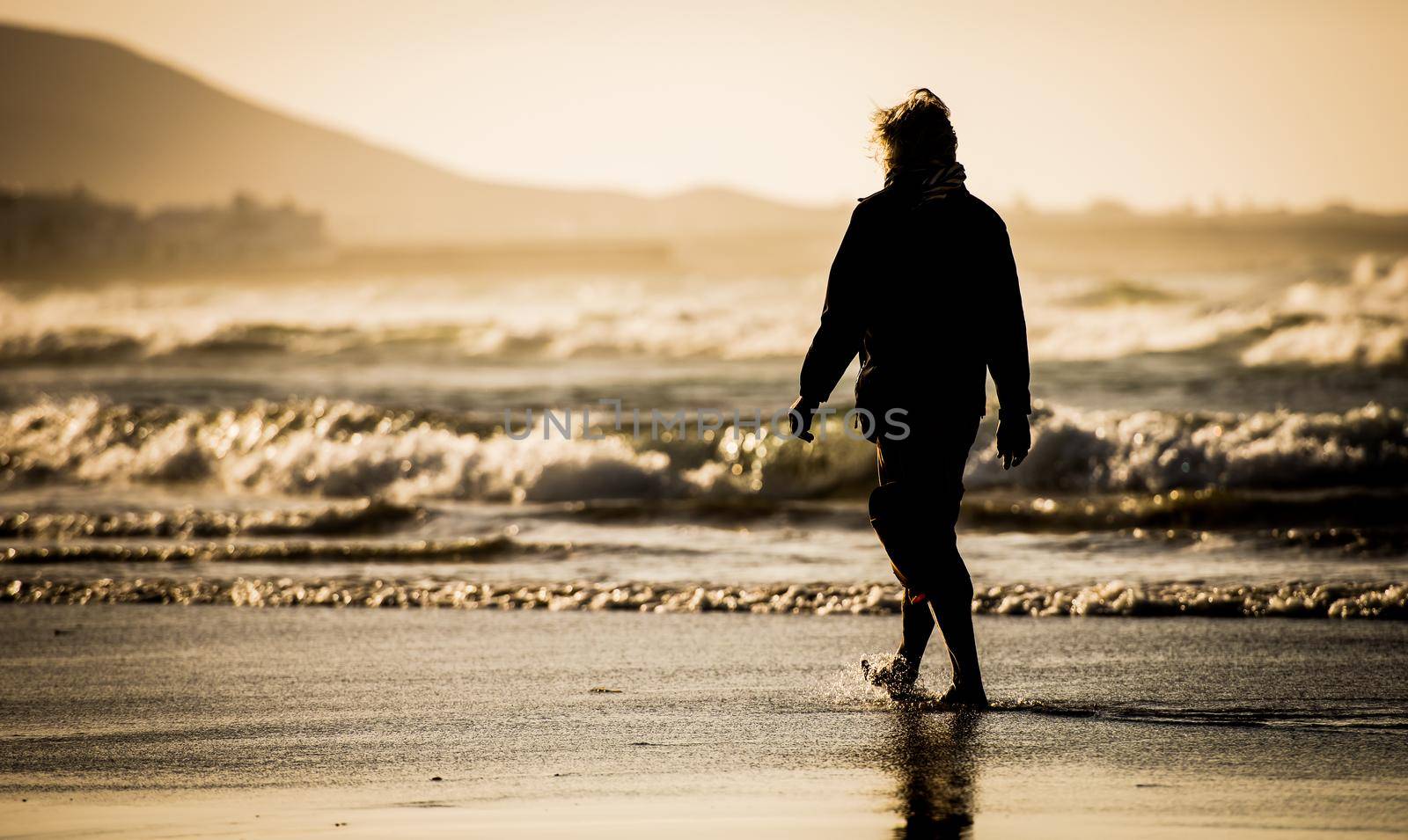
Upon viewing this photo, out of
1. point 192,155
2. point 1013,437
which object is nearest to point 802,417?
point 1013,437

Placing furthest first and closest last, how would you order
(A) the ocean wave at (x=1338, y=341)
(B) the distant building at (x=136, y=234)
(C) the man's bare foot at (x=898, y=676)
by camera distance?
(B) the distant building at (x=136, y=234)
(A) the ocean wave at (x=1338, y=341)
(C) the man's bare foot at (x=898, y=676)

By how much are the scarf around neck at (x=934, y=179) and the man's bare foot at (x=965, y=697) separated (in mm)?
1400

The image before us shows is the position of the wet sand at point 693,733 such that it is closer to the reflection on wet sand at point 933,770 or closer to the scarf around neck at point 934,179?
the reflection on wet sand at point 933,770

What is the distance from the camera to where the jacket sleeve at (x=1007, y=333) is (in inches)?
156

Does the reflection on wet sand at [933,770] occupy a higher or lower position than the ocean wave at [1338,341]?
lower

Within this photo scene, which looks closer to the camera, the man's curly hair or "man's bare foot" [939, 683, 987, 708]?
the man's curly hair

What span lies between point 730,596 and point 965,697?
2586mm

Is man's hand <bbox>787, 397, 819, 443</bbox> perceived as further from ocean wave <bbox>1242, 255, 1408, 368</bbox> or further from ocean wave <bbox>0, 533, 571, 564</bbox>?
ocean wave <bbox>1242, 255, 1408, 368</bbox>

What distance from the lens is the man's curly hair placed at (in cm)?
398

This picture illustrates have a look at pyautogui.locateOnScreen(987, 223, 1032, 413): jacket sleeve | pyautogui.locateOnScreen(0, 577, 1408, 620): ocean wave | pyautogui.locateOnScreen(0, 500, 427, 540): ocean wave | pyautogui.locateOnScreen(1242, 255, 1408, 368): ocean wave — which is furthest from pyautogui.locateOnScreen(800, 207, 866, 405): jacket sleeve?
pyautogui.locateOnScreen(1242, 255, 1408, 368): ocean wave

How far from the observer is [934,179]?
4012 mm

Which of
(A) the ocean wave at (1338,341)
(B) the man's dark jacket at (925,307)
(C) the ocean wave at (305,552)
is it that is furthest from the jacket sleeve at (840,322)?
(A) the ocean wave at (1338,341)

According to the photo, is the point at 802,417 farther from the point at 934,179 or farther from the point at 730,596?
the point at 730,596

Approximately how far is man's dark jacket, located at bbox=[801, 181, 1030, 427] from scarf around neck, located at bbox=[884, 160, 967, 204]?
0.05 ft
